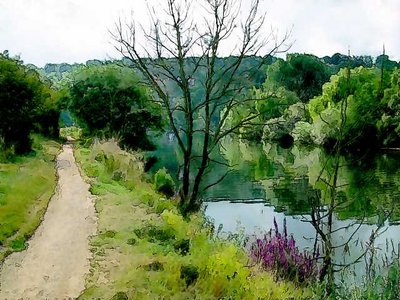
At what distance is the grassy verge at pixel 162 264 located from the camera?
423 inches

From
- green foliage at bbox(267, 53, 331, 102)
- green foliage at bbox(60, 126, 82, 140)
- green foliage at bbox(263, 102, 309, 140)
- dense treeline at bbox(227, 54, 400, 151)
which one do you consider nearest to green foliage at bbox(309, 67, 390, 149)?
dense treeline at bbox(227, 54, 400, 151)

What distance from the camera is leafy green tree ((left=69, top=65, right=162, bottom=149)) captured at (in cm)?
5522

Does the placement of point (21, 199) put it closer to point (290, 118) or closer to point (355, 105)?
point (355, 105)

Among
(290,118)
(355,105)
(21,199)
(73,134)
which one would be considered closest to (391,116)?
(355,105)

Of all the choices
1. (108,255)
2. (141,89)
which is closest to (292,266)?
(108,255)

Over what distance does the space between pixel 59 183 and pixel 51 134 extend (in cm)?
3236

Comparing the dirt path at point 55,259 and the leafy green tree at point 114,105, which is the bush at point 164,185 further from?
the leafy green tree at point 114,105

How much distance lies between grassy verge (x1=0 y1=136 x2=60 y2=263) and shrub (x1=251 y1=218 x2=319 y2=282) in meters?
5.92

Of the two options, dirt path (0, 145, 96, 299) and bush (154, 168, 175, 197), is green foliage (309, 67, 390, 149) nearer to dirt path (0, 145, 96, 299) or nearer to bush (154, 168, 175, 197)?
bush (154, 168, 175, 197)

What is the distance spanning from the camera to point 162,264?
11938 mm

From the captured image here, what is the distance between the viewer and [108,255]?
13.0 meters

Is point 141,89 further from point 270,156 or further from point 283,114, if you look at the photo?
point 283,114

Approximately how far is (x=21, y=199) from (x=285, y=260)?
912cm

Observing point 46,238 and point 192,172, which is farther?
point 192,172
